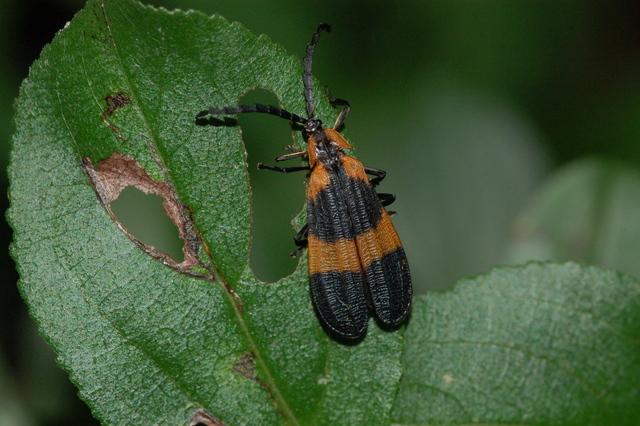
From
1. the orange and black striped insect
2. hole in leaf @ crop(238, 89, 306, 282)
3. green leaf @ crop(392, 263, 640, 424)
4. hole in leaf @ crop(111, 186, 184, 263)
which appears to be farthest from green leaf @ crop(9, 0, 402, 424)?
hole in leaf @ crop(238, 89, 306, 282)

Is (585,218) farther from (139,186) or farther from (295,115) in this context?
(139,186)

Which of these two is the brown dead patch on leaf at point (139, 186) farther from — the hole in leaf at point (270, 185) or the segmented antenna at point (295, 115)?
the hole in leaf at point (270, 185)

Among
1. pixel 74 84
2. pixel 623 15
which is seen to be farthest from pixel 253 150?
pixel 623 15

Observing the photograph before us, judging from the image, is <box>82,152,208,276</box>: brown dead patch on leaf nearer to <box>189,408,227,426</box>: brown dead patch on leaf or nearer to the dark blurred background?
<box>189,408,227,426</box>: brown dead patch on leaf

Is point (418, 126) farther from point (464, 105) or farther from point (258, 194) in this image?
point (258, 194)

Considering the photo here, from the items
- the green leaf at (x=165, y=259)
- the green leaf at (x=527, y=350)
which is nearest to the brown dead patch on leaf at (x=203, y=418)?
the green leaf at (x=165, y=259)

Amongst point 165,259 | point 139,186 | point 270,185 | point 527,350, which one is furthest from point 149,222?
point 527,350
